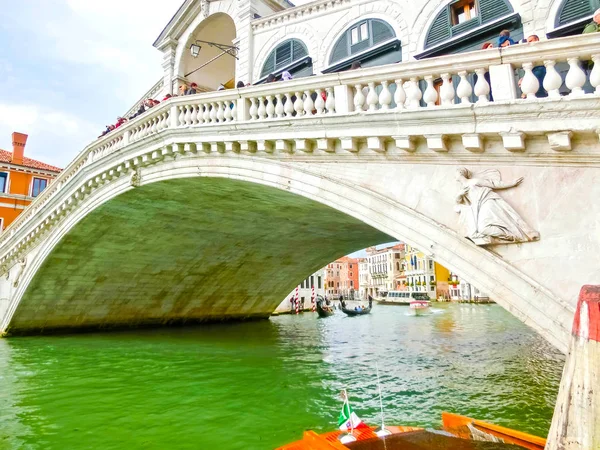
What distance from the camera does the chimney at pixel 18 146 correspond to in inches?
802

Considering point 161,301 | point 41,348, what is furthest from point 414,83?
point 161,301

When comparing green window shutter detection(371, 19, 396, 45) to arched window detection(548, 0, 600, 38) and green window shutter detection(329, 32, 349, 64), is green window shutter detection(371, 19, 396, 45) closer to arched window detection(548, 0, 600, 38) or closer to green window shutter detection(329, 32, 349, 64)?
green window shutter detection(329, 32, 349, 64)

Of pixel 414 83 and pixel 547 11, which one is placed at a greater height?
pixel 547 11

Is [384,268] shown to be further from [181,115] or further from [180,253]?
[181,115]

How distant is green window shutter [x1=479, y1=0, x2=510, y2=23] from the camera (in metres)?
6.23

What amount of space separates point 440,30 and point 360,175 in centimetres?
339

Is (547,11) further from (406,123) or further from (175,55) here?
(175,55)

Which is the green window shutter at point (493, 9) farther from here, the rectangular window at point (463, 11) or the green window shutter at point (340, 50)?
the green window shutter at point (340, 50)

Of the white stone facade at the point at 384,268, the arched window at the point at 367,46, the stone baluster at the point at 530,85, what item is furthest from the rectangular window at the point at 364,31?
the white stone facade at the point at 384,268

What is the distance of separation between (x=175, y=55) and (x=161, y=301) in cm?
955

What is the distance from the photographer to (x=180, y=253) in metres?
14.5

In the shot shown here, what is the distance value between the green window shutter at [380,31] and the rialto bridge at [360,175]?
1.88m

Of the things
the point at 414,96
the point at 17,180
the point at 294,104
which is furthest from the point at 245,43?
the point at 17,180

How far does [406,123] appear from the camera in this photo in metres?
4.67
